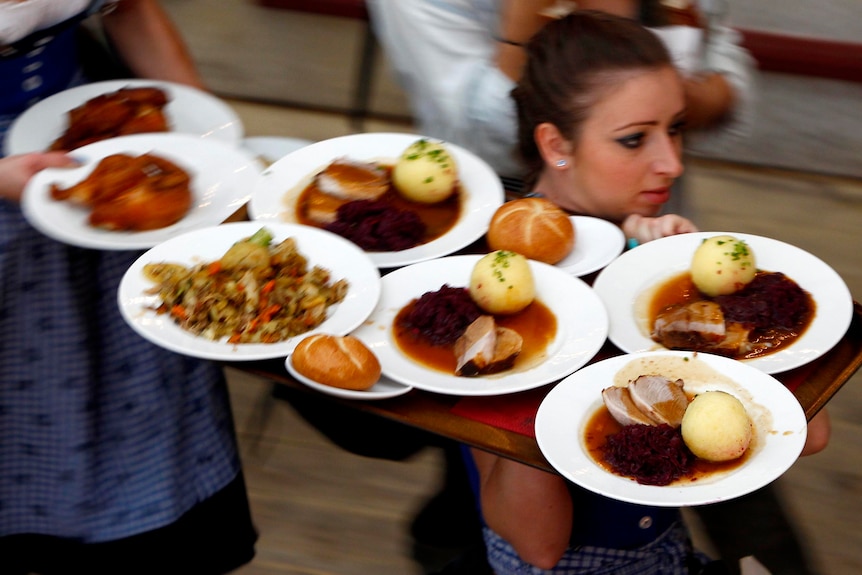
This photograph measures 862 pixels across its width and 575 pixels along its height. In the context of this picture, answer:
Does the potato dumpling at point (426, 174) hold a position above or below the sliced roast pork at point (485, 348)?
above

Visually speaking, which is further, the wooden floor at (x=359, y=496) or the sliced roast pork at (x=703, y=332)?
the wooden floor at (x=359, y=496)

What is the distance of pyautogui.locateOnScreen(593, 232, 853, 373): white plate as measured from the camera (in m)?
1.46

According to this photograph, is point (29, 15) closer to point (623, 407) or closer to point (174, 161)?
point (174, 161)

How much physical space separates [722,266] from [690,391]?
0.82 feet

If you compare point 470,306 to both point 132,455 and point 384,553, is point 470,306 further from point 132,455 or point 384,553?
point 384,553

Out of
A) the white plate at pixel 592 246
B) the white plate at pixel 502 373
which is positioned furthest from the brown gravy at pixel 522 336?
the white plate at pixel 592 246

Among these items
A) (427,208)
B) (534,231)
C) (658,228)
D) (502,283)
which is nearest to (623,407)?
(502,283)

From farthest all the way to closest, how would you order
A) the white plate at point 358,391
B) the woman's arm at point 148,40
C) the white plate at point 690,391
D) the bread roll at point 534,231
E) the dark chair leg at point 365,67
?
the dark chair leg at point 365,67 → the woman's arm at point 148,40 → the bread roll at point 534,231 → the white plate at point 358,391 → the white plate at point 690,391

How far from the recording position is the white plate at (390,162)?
1.67 meters

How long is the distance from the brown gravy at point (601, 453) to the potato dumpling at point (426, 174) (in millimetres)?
568

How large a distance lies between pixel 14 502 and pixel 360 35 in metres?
3.68

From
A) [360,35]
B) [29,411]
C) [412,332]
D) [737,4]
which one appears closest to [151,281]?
[412,332]

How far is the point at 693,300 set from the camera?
1583mm

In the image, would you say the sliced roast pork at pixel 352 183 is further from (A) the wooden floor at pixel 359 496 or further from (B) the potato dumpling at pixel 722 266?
(A) the wooden floor at pixel 359 496
